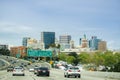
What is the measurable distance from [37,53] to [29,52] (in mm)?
4069

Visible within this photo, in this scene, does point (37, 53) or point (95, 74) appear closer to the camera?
point (95, 74)

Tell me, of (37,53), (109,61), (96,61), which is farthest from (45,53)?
(96,61)

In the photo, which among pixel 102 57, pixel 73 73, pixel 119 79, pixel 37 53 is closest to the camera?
pixel 119 79

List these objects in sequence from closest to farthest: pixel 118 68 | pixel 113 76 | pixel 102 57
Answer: pixel 113 76
pixel 118 68
pixel 102 57

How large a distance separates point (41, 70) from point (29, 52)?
90394mm

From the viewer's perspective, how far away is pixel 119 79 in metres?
45.4

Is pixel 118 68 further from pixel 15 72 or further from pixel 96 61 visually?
pixel 96 61

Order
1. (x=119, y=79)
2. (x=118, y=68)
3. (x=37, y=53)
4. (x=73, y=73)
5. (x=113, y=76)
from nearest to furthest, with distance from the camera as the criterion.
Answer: (x=119, y=79) → (x=113, y=76) → (x=73, y=73) → (x=118, y=68) → (x=37, y=53)

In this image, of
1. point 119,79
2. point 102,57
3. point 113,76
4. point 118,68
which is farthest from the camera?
point 102,57

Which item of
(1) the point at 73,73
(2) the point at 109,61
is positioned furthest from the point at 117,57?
(1) the point at 73,73

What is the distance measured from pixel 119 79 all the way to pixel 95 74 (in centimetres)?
1763

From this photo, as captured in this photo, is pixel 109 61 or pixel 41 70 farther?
pixel 109 61

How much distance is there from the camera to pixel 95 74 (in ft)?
207

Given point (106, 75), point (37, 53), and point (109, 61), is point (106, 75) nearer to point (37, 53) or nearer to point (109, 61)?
point (37, 53)
